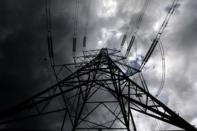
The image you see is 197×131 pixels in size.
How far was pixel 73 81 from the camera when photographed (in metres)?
13.0

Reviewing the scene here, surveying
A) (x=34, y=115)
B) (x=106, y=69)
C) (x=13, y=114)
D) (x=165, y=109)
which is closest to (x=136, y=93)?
(x=106, y=69)

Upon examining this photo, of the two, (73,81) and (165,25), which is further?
(73,81)

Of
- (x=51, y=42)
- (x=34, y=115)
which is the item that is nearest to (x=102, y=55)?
(x=51, y=42)

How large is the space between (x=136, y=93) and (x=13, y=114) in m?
6.93

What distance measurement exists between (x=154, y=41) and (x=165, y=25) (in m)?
1.74

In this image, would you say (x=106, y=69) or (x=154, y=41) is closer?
(x=154, y=41)

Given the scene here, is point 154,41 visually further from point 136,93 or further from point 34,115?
point 34,115

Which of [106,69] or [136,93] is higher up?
[106,69]

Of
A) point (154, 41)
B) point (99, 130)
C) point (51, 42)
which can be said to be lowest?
point (99, 130)

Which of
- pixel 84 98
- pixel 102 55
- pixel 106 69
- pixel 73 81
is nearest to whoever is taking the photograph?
pixel 84 98

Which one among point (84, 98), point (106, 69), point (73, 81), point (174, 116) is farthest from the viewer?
point (106, 69)

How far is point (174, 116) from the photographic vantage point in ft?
27.8

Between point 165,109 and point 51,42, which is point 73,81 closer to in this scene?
point 51,42

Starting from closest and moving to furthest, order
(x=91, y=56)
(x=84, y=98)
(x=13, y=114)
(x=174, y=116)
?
(x=174, y=116) → (x=13, y=114) → (x=84, y=98) → (x=91, y=56)
